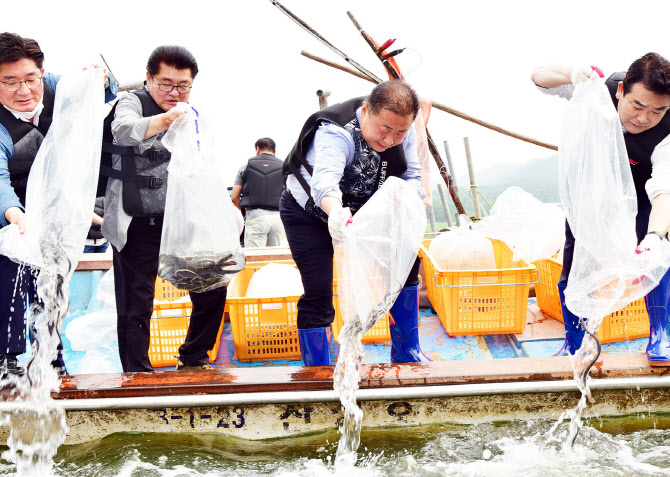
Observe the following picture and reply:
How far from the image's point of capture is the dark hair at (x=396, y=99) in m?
2.08

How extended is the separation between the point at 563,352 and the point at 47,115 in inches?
108

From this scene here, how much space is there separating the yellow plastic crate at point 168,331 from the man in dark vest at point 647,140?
6.55ft

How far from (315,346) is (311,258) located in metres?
0.42

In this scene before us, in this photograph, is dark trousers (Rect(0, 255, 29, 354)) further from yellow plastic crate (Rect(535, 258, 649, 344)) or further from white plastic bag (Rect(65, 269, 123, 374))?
yellow plastic crate (Rect(535, 258, 649, 344))

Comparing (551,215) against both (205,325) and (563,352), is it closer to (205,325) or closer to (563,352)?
(563,352)

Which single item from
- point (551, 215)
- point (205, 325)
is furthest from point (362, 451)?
point (551, 215)

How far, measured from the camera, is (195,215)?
2367 millimetres

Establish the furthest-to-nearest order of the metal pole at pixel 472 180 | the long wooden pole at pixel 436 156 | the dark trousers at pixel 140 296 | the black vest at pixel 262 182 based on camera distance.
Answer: the metal pole at pixel 472 180 → the black vest at pixel 262 182 → the long wooden pole at pixel 436 156 → the dark trousers at pixel 140 296

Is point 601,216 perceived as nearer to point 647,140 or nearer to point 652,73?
point 647,140

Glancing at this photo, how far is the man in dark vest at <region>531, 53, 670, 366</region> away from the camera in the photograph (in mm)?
2150

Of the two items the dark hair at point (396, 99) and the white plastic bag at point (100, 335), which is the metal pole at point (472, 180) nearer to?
the white plastic bag at point (100, 335)

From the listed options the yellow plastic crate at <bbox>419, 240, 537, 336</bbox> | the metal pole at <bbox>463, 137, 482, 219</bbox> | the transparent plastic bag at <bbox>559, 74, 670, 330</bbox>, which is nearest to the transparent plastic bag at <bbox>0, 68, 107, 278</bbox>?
the yellow plastic crate at <bbox>419, 240, 537, 336</bbox>

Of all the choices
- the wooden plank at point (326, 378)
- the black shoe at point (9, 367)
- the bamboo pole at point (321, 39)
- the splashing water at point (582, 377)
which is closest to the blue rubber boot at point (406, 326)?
the wooden plank at point (326, 378)

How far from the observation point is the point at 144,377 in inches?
93.7
